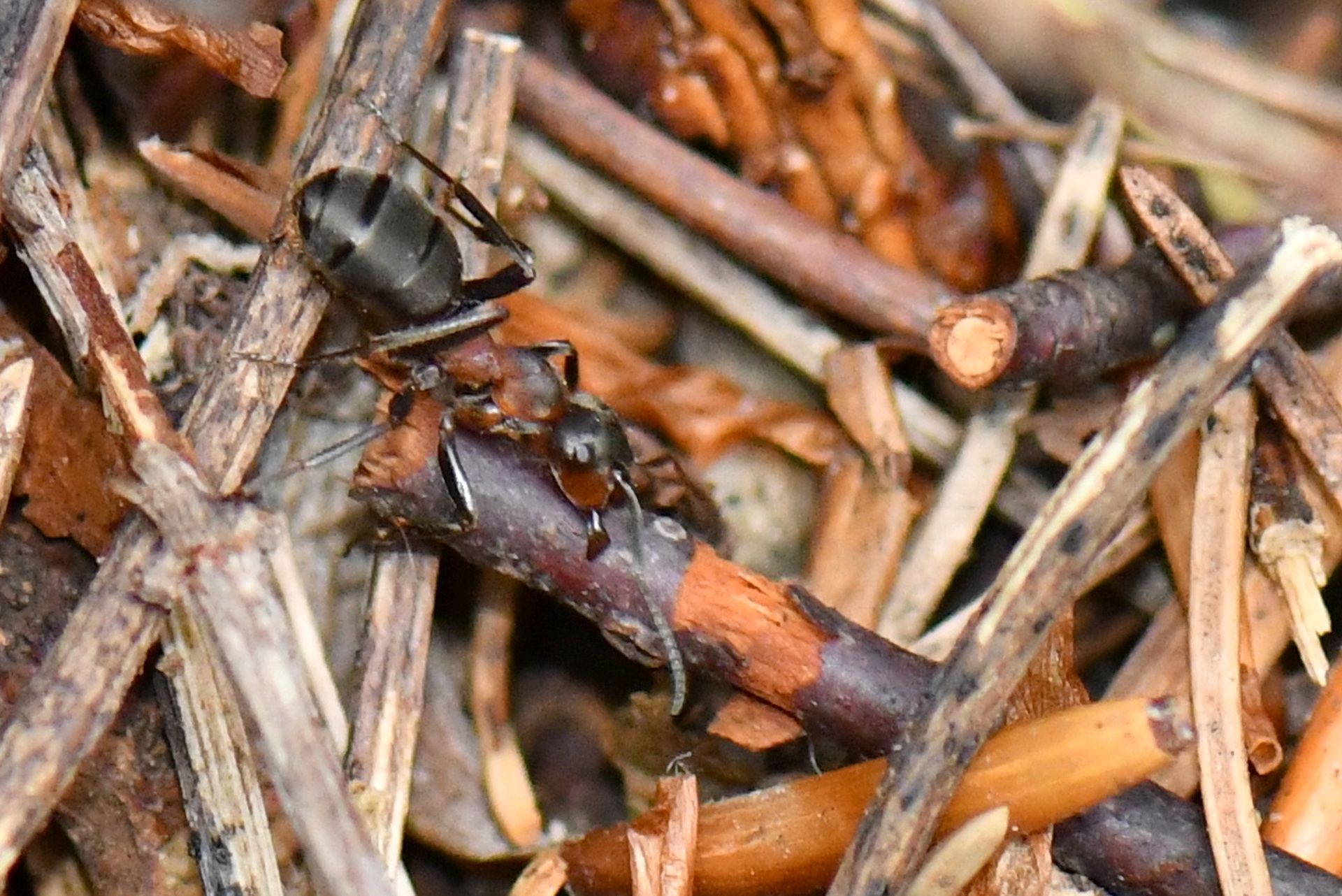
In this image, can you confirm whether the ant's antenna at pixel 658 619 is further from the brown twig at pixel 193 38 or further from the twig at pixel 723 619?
the brown twig at pixel 193 38

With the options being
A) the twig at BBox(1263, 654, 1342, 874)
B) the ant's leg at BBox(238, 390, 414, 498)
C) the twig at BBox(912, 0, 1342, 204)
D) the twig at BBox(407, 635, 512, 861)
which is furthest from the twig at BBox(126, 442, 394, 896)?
the twig at BBox(912, 0, 1342, 204)

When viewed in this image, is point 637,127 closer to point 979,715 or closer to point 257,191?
point 257,191

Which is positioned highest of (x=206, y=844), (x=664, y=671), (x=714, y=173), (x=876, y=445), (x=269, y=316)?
(x=714, y=173)

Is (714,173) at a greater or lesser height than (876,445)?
greater

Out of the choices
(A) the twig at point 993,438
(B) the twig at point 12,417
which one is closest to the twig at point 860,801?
(A) the twig at point 993,438

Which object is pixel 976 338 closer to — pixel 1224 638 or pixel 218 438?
pixel 1224 638

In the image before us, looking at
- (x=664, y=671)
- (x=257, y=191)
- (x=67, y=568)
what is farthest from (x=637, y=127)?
(x=67, y=568)
